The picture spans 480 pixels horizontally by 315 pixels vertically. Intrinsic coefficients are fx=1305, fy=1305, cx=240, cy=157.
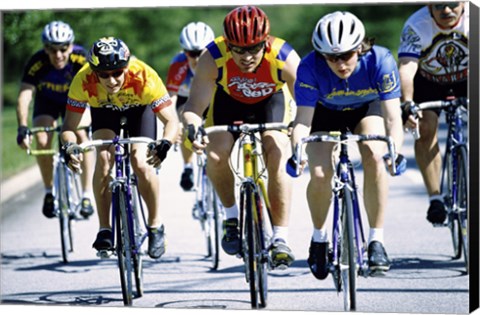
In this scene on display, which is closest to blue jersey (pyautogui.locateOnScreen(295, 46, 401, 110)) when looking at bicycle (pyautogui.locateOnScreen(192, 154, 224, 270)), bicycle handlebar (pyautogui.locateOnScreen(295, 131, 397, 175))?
bicycle handlebar (pyautogui.locateOnScreen(295, 131, 397, 175))

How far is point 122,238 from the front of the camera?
30.2ft

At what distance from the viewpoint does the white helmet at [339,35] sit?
838cm

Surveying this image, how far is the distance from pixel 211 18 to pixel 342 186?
28857 millimetres

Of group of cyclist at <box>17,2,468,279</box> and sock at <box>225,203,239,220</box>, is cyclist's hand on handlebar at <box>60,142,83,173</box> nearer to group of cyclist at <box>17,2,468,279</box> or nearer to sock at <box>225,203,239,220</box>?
group of cyclist at <box>17,2,468,279</box>

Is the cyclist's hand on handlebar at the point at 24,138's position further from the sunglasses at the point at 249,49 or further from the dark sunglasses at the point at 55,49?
the sunglasses at the point at 249,49

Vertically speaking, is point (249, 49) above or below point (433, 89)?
above

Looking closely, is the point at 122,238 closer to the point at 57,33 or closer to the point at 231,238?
the point at 231,238

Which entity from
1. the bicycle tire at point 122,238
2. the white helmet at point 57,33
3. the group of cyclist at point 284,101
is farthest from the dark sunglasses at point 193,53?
the bicycle tire at point 122,238

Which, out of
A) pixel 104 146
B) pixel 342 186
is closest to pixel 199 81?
pixel 104 146

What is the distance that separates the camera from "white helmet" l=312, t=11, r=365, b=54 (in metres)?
8.38

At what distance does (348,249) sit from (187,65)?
473cm

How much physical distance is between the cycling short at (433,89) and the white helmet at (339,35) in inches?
85.7

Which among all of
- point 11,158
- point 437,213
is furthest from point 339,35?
point 11,158

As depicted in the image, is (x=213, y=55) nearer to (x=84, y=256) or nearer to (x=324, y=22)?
(x=324, y=22)
